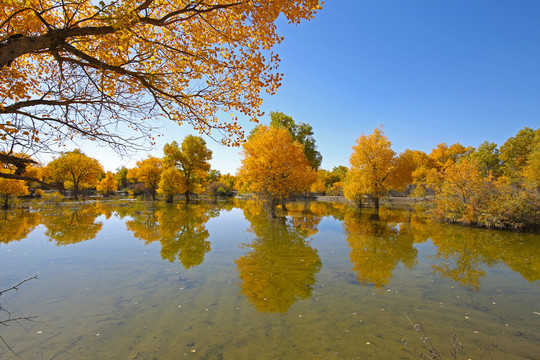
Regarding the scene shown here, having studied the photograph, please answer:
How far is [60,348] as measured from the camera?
409 cm

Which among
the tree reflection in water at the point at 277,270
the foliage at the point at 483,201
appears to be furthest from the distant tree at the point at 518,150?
the tree reflection in water at the point at 277,270

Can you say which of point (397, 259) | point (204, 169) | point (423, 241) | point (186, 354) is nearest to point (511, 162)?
point (423, 241)

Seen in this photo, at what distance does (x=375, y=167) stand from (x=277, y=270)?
22.0 metres

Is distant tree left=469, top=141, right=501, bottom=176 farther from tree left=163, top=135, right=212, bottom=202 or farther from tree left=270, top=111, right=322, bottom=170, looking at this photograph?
tree left=163, top=135, right=212, bottom=202

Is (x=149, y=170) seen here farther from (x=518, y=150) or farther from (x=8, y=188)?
(x=518, y=150)

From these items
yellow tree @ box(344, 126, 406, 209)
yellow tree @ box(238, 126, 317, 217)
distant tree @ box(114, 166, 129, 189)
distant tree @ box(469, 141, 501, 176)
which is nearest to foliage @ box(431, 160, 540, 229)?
yellow tree @ box(344, 126, 406, 209)

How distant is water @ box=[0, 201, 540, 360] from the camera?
4.19 metres

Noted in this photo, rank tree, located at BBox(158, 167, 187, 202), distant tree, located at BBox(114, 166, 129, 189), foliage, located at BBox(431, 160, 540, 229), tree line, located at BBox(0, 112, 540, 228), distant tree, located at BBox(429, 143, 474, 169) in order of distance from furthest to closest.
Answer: distant tree, located at BBox(114, 166, 129, 189)
distant tree, located at BBox(429, 143, 474, 169)
tree, located at BBox(158, 167, 187, 202)
tree line, located at BBox(0, 112, 540, 228)
foliage, located at BBox(431, 160, 540, 229)

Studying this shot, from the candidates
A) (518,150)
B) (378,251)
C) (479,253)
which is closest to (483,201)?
(479,253)

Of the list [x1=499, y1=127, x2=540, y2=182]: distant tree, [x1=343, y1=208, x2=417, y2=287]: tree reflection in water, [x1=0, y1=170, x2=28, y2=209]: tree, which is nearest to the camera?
[x1=343, y1=208, x2=417, y2=287]: tree reflection in water

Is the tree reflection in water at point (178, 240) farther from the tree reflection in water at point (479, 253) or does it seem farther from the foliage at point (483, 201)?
the foliage at point (483, 201)

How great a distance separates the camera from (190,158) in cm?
4322

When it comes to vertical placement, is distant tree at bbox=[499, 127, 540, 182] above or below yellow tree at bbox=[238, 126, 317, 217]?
above

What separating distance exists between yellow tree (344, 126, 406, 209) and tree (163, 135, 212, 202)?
88.6 ft
